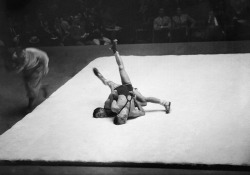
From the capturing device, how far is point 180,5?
15.1 feet

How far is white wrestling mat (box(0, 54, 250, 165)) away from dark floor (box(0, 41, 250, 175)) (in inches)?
3.1

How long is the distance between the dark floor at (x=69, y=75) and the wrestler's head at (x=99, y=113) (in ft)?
2.38

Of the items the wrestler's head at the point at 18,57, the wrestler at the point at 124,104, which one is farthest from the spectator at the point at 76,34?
the wrestler at the point at 124,104

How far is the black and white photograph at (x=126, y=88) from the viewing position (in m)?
2.36

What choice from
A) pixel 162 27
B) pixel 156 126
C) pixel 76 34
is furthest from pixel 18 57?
pixel 162 27

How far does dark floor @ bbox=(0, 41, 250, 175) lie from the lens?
230 centimetres

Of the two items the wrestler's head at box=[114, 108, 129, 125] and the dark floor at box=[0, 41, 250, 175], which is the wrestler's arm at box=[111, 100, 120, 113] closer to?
the wrestler's head at box=[114, 108, 129, 125]

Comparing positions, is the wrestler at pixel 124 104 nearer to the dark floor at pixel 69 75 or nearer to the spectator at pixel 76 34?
the dark floor at pixel 69 75

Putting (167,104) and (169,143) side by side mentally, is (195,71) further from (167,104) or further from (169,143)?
(169,143)

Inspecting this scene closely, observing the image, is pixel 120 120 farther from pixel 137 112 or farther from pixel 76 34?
pixel 76 34

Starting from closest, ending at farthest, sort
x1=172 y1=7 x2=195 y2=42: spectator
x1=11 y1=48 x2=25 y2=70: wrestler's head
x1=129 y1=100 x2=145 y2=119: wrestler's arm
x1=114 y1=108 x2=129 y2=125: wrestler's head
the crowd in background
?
x1=114 y1=108 x2=129 y2=125: wrestler's head → x1=129 y1=100 x2=145 y2=119: wrestler's arm → x1=11 y1=48 x2=25 y2=70: wrestler's head → the crowd in background → x1=172 y1=7 x2=195 y2=42: spectator

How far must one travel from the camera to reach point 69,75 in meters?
4.50

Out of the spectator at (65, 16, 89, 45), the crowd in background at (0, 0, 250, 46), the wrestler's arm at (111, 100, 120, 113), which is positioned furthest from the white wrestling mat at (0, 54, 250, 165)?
the spectator at (65, 16, 89, 45)

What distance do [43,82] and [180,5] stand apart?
215 cm
